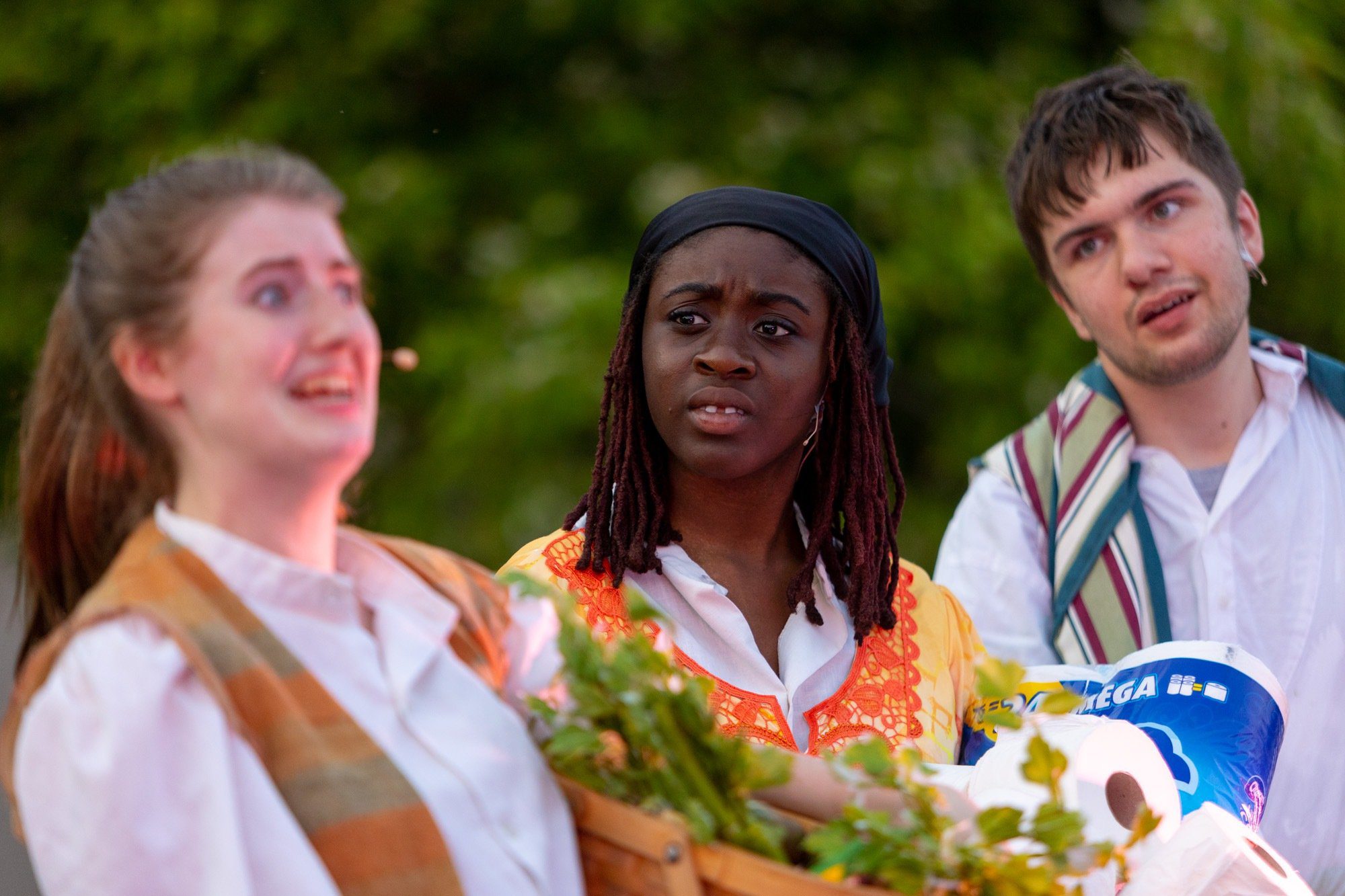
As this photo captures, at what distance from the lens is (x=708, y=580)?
8.56ft

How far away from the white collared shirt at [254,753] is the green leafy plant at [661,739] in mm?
93

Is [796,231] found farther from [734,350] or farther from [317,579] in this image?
[317,579]

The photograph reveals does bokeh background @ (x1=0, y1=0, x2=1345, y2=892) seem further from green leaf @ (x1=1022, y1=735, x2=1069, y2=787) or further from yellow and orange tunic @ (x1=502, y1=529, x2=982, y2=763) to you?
green leaf @ (x1=1022, y1=735, x2=1069, y2=787)

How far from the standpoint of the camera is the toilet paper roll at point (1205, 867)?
202 cm

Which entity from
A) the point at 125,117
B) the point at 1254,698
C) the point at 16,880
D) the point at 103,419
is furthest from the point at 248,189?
the point at 125,117

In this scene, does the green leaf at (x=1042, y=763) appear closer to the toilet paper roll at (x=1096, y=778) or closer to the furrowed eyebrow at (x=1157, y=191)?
the toilet paper roll at (x=1096, y=778)

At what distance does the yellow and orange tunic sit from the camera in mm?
2500

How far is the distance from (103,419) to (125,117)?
4.48m

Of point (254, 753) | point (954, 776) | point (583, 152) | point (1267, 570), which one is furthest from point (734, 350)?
point (583, 152)

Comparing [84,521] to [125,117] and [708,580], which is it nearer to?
[708,580]

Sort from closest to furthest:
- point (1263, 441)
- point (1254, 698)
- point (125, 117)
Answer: point (1254, 698) → point (1263, 441) → point (125, 117)

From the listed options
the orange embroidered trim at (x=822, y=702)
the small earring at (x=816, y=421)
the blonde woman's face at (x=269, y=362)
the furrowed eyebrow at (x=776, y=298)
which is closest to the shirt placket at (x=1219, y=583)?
the orange embroidered trim at (x=822, y=702)

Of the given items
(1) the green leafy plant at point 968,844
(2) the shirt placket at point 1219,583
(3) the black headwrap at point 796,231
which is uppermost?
(3) the black headwrap at point 796,231

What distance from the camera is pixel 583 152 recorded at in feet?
19.3
